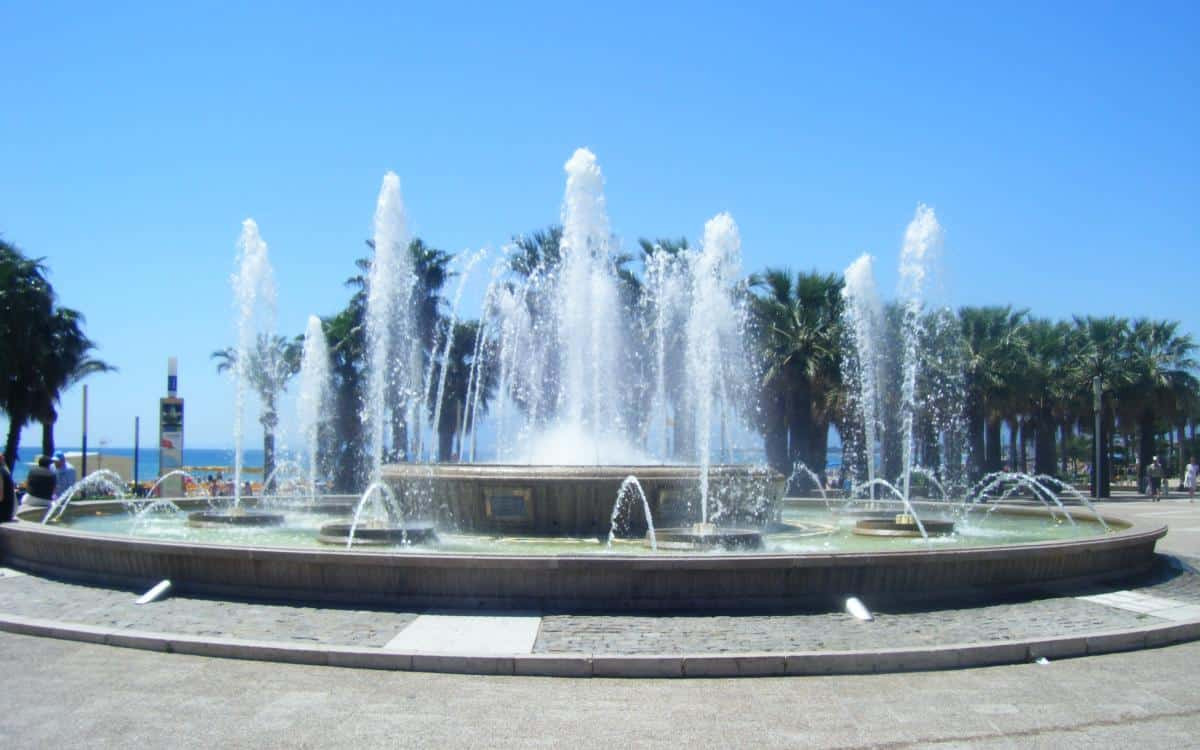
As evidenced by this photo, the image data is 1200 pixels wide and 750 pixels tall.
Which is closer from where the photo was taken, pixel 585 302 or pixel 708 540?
pixel 708 540

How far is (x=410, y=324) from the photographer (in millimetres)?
36188

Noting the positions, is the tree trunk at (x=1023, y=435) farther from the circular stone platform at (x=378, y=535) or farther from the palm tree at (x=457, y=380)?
the circular stone platform at (x=378, y=535)

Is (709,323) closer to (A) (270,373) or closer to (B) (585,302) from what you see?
(B) (585,302)

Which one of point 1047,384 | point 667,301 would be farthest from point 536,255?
point 1047,384

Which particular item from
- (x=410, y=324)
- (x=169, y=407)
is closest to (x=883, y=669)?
(x=169, y=407)

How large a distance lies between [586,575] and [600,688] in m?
1.72

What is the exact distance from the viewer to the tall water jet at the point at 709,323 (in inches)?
536

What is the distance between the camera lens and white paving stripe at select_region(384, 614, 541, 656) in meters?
7.15

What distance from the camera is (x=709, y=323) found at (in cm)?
1653

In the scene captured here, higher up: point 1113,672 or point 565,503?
point 565,503

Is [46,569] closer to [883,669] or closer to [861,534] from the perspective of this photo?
[883,669]

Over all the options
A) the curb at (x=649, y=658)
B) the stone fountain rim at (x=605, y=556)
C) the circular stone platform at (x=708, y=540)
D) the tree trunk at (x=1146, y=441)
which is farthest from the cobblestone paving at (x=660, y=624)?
the tree trunk at (x=1146, y=441)

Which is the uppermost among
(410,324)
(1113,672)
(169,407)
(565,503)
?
(410,324)

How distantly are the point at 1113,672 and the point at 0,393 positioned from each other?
110ft
